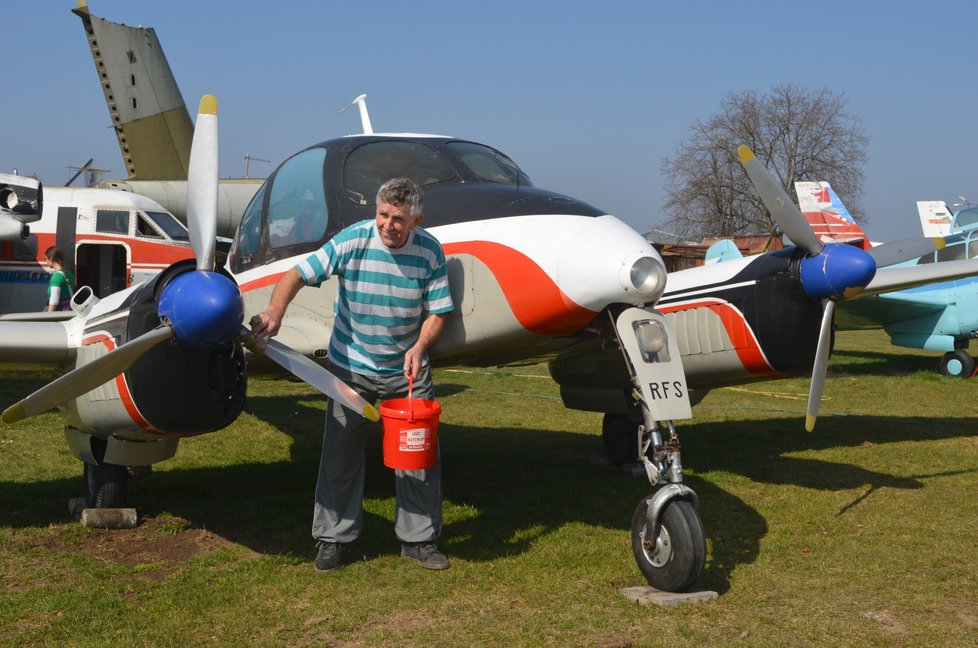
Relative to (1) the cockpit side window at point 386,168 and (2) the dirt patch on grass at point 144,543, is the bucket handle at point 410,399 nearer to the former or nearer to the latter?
(1) the cockpit side window at point 386,168

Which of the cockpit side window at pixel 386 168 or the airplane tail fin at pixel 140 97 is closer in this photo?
the cockpit side window at pixel 386 168

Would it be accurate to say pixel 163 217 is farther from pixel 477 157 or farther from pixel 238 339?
pixel 238 339

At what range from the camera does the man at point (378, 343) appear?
15.8 feet

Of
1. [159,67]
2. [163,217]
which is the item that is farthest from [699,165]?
[163,217]

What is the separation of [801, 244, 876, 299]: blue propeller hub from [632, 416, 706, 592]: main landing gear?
2130 mm

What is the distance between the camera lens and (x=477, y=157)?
6078mm

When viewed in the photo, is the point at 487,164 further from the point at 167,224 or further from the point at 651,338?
the point at 167,224

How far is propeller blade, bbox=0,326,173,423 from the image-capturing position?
445cm

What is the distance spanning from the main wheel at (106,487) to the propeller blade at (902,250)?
5.78 m

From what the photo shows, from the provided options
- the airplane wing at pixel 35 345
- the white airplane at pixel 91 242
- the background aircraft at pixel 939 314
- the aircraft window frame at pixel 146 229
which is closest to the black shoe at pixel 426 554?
the airplane wing at pixel 35 345

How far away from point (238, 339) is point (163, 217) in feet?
42.3

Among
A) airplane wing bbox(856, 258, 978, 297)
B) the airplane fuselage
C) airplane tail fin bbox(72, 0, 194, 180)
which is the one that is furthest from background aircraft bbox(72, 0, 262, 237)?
airplane wing bbox(856, 258, 978, 297)

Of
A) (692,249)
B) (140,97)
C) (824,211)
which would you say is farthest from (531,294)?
(692,249)

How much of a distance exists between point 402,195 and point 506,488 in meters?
3.16
